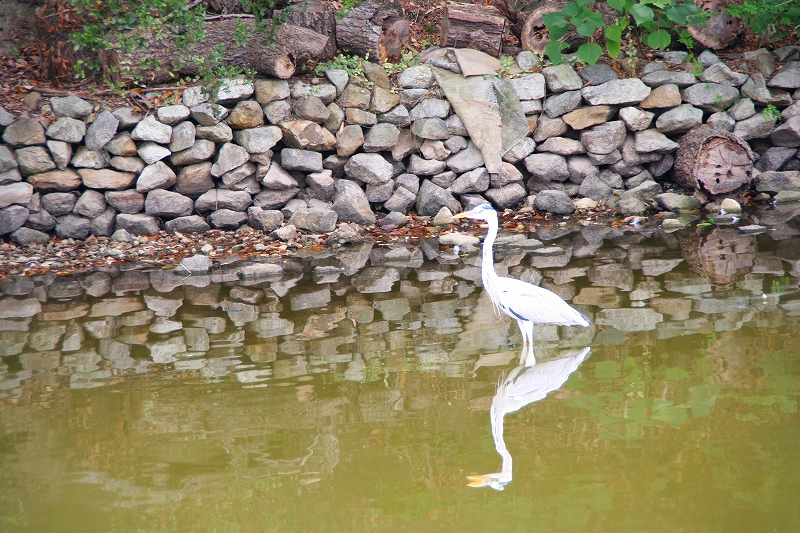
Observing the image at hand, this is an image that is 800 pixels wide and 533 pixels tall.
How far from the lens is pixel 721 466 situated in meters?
3.45

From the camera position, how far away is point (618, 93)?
10.4m

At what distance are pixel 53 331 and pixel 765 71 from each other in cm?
1025

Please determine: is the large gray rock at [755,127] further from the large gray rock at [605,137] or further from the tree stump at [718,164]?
the large gray rock at [605,137]

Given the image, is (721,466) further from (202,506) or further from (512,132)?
(512,132)

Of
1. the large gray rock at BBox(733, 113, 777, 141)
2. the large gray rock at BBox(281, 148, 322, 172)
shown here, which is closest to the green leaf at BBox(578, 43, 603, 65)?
the large gray rock at BBox(733, 113, 777, 141)

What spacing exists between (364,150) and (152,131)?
288cm

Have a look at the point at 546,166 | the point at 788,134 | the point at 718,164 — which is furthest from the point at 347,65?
the point at 788,134

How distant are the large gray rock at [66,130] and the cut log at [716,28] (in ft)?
29.4

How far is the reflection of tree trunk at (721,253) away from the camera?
6.79 m

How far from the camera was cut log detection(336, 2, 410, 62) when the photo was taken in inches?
396

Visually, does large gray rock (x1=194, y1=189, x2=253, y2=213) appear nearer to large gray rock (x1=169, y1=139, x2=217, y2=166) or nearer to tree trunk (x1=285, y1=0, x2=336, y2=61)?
large gray rock (x1=169, y1=139, x2=217, y2=166)

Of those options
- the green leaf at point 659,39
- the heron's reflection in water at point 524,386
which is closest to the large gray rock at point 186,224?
the heron's reflection in water at point 524,386

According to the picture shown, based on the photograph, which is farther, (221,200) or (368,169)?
(368,169)

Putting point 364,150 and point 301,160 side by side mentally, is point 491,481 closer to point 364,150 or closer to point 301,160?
point 301,160
